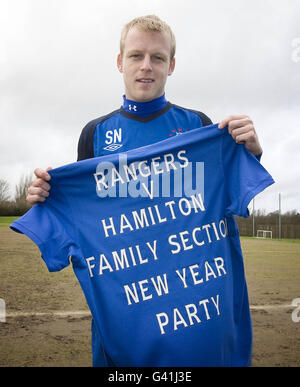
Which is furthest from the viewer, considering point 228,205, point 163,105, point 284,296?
point 284,296

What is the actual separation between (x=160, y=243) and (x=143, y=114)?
798 millimetres

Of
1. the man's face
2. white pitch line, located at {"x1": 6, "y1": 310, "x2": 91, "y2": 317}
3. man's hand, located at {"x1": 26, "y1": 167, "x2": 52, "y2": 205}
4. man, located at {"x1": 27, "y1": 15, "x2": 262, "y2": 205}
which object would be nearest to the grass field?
white pitch line, located at {"x1": 6, "y1": 310, "x2": 91, "y2": 317}

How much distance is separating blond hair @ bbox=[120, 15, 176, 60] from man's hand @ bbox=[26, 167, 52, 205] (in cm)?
89

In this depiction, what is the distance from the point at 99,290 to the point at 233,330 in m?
0.77

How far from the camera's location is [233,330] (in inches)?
70.7

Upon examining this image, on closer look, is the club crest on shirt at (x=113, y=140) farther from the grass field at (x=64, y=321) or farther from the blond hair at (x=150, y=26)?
the grass field at (x=64, y=321)

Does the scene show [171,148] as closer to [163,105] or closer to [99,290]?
[163,105]

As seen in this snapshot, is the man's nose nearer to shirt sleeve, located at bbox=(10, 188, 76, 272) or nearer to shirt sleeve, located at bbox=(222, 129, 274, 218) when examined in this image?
shirt sleeve, located at bbox=(222, 129, 274, 218)

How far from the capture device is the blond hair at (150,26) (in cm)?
187

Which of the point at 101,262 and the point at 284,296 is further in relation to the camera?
the point at 284,296

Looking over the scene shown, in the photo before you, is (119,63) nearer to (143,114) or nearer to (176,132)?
(143,114)

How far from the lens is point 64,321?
445cm

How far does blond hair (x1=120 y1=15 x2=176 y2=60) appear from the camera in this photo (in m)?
1.87
